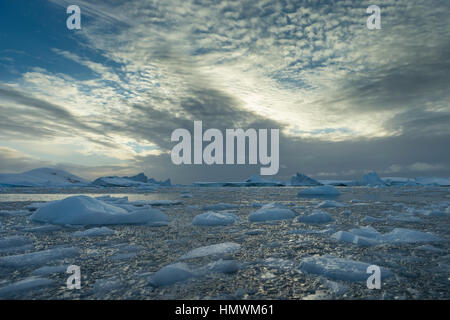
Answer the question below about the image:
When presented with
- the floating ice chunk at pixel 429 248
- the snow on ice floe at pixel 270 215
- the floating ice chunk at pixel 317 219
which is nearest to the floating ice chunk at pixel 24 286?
the floating ice chunk at pixel 429 248

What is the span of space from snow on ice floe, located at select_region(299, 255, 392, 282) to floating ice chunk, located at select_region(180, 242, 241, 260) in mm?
1262

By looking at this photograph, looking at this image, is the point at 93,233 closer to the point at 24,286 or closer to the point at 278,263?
the point at 24,286

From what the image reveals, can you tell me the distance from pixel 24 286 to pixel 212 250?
240cm

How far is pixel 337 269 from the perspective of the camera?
114 inches

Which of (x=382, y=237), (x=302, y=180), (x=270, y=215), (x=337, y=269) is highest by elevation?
(x=337, y=269)

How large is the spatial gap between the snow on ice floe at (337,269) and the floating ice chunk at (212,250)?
126cm

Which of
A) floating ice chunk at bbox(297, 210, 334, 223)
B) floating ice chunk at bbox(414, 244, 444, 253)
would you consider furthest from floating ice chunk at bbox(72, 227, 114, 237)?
floating ice chunk at bbox(414, 244, 444, 253)

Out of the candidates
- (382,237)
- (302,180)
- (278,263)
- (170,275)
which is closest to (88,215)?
(170,275)

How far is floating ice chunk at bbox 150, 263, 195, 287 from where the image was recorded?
2.62 m

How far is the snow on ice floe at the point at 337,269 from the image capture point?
9.08ft
